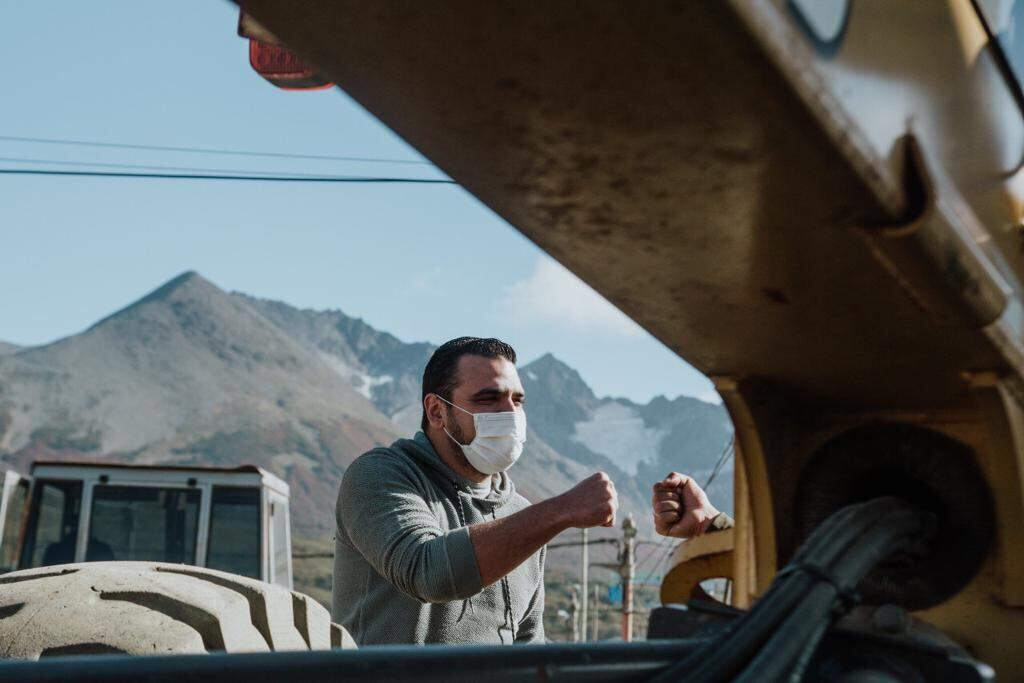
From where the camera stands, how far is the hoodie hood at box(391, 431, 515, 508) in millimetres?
4020

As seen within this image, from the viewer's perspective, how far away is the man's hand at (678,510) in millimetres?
3039

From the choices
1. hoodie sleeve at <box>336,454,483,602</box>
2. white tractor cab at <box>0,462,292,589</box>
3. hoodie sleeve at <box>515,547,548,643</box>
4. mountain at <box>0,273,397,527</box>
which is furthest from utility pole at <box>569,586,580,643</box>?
mountain at <box>0,273,397,527</box>

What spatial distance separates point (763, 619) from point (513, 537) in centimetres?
185

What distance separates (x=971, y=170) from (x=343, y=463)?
165343 mm

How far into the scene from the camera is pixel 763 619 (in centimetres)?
146

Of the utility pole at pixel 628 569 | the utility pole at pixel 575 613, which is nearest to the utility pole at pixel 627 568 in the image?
the utility pole at pixel 628 569

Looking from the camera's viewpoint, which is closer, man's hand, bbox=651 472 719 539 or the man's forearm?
man's hand, bbox=651 472 719 539

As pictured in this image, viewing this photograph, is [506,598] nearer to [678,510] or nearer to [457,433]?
[457,433]

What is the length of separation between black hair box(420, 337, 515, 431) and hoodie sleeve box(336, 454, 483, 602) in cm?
49

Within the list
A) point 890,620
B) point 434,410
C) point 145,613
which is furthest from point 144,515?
point 890,620

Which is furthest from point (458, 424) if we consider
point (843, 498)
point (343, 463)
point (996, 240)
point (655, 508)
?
point (343, 463)

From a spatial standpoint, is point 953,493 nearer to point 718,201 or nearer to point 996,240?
point 996,240

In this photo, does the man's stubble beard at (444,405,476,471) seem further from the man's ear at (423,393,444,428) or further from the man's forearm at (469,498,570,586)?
the man's forearm at (469,498,570,586)

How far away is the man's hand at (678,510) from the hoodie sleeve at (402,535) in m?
0.56
